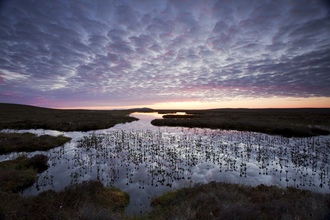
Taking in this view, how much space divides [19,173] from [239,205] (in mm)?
13464

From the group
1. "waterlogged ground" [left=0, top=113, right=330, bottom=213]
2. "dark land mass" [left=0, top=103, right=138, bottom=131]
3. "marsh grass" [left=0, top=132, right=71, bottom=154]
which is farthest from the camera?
"dark land mass" [left=0, top=103, right=138, bottom=131]

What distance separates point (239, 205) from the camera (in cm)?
566

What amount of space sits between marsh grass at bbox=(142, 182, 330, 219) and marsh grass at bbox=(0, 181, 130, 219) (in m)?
1.86

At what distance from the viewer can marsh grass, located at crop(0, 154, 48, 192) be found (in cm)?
858

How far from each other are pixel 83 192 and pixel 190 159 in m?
9.20

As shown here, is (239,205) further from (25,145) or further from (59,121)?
(59,121)

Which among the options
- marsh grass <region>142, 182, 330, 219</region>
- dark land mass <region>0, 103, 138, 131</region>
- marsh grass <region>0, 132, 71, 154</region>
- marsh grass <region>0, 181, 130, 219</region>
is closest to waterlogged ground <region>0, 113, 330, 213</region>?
marsh grass <region>0, 181, 130, 219</region>

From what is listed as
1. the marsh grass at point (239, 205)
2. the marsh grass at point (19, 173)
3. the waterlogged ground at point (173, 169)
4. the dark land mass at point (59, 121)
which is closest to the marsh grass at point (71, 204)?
the waterlogged ground at point (173, 169)

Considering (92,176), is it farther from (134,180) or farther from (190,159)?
(190,159)

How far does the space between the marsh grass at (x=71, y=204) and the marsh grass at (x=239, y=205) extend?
1.86m

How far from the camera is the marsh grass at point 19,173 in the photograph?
8578 mm

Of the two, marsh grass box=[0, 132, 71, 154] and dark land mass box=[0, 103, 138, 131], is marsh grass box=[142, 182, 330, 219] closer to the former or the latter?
marsh grass box=[0, 132, 71, 154]

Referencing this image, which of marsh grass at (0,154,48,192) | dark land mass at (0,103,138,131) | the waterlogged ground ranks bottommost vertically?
the waterlogged ground

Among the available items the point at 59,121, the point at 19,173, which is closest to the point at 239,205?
the point at 19,173
